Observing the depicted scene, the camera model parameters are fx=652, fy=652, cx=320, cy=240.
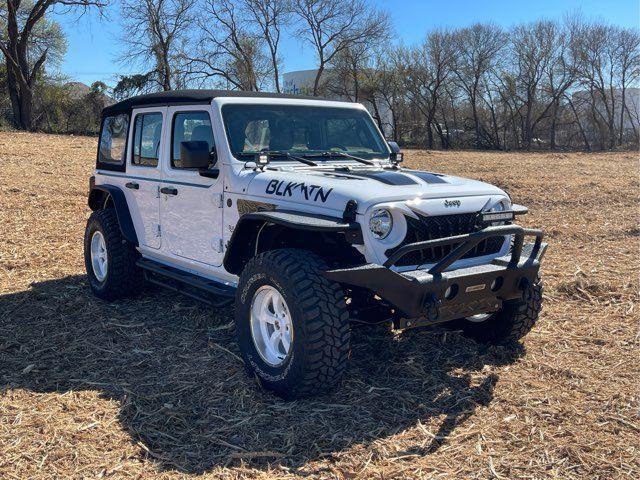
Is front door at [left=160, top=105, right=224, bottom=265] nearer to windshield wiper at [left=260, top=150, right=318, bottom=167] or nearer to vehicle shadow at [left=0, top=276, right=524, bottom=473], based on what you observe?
windshield wiper at [left=260, top=150, right=318, bottom=167]

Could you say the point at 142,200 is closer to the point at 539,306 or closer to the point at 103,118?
the point at 103,118

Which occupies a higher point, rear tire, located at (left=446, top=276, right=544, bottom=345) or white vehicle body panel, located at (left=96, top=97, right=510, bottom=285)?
white vehicle body panel, located at (left=96, top=97, right=510, bottom=285)

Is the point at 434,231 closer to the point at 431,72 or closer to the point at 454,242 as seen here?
the point at 454,242

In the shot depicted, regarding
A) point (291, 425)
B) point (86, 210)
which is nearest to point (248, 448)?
point (291, 425)

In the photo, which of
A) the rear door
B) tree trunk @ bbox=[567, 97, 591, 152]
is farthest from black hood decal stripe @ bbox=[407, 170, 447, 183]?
tree trunk @ bbox=[567, 97, 591, 152]

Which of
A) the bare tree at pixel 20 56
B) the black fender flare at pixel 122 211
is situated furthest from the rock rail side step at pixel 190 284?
the bare tree at pixel 20 56

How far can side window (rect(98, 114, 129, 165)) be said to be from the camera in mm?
6109

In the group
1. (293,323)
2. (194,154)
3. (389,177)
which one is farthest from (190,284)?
(389,177)

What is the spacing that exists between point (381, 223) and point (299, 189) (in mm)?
601

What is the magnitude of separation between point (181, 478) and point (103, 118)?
Answer: 4500 millimetres

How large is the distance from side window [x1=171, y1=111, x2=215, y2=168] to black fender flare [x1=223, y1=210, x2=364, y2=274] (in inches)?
32.6

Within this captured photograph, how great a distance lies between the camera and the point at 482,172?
58.3 ft

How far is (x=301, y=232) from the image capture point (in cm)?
432

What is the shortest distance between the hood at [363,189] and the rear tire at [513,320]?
2.63ft
